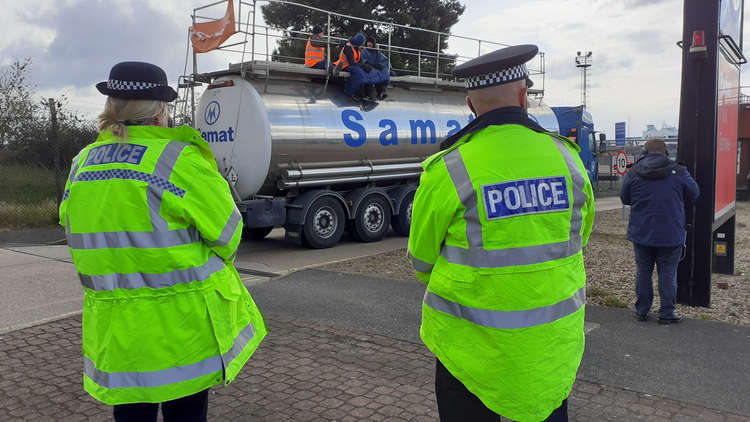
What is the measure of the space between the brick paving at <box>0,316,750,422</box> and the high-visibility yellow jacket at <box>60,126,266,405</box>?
169cm

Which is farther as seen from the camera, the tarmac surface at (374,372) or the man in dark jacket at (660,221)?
the man in dark jacket at (660,221)

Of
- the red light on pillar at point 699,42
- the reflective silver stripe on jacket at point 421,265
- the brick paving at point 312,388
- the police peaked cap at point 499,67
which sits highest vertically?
the red light on pillar at point 699,42

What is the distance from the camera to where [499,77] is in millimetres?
2207

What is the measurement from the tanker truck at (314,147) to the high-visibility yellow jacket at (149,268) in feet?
25.4

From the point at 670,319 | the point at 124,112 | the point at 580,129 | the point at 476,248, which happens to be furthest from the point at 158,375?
the point at 580,129

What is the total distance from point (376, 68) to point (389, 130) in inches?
49.2

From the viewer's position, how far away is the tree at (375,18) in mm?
25422

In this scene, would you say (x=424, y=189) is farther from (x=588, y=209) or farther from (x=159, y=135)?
(x=159, y=135)

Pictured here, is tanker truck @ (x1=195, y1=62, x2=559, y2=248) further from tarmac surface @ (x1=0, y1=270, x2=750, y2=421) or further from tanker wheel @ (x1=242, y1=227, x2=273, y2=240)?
tarmac surface @ (x1=0, y1=270, x2=750, y2=421)

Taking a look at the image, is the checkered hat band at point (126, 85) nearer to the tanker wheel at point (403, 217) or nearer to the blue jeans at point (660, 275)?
the blue jeans at point (660, 275)

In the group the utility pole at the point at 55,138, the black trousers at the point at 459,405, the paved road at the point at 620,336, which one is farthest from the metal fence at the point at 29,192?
the black trousers at the point at 459,405

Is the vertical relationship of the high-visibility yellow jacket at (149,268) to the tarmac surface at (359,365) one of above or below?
above

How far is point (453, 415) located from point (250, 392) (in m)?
2.38

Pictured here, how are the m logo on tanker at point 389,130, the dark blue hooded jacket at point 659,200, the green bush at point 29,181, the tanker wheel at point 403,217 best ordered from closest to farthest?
the dark blue hooded jacket at point 659,200
the m logo on tanker at point 389,130
the tanker wheel at point 403,217
the green bush at point 29,181
